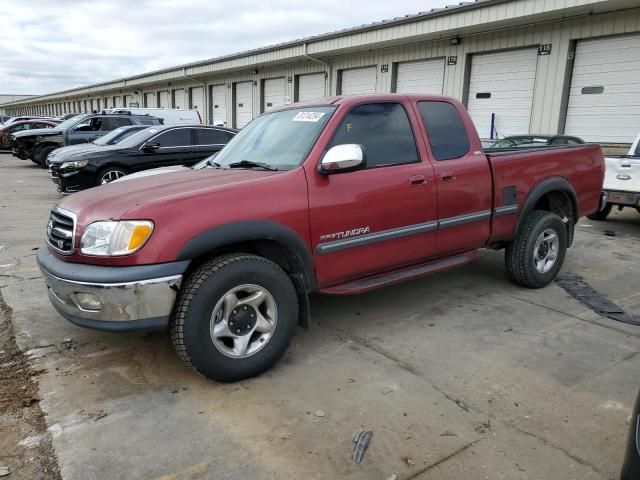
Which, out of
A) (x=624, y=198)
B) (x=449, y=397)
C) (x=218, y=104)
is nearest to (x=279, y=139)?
(x=449, y=397)

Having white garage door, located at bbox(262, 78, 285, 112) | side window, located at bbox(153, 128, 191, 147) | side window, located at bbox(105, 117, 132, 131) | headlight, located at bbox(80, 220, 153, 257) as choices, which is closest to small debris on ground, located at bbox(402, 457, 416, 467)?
headlight, located at bbox(80, 220, 153, 257)

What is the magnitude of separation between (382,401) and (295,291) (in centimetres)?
94

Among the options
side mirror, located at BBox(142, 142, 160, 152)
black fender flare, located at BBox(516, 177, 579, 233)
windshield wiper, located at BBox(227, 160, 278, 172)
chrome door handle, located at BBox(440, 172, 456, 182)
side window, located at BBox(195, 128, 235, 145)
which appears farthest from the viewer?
side window, located at BBox(195, 128, 235, 145)

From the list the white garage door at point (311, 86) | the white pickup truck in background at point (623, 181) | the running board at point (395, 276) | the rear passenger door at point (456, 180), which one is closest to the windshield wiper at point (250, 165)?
the running board at point (395, 276)

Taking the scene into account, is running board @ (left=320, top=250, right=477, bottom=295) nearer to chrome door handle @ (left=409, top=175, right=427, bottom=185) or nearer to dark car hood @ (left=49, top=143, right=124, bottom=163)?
chrome door handle @ (left=409, top=175, right=427, bottom=185)

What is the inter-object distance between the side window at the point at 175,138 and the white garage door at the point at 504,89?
30.0ft

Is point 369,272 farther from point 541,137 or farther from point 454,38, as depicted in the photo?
point 454,38

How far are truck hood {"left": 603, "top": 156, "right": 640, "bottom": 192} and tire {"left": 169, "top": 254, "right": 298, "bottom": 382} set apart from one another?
6.92 meters

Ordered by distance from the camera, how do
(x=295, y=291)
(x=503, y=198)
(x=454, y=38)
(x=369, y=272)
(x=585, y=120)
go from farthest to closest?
1. (x=454, y=38)
2. (x=585, y=120)
3. (x=503, y=198)
4. (x=369, y=272)
5. (x=295, y=291)

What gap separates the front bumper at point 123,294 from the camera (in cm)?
294

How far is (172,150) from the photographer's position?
10.5 m

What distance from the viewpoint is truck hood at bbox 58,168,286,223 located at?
316 centimetres

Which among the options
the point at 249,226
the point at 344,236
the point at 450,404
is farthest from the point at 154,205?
the point at 450,404

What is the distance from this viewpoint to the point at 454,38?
15.4m
